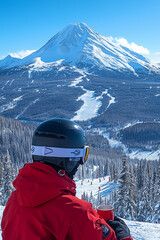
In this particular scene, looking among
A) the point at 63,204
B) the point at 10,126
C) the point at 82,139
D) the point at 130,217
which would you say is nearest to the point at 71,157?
the point at 82,139

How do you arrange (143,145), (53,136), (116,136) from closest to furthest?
(53,136)
(143,145)
(116,136)

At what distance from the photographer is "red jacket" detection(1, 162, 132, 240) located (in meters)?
2.15

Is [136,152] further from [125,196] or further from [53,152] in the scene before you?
[53,152]

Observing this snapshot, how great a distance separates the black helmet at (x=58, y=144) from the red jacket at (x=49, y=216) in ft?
1.33

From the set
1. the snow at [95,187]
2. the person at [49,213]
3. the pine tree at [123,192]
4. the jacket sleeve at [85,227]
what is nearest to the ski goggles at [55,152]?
the person at [49,213]

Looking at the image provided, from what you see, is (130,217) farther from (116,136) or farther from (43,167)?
(116,136)

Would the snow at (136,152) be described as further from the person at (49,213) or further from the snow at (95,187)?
the person at (49,213)

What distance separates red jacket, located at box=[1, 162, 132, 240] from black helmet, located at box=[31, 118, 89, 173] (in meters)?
0.40

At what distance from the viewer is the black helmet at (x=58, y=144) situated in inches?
106

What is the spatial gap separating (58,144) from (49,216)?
828mm

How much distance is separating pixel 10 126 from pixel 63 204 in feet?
399

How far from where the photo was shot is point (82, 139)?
3.00m

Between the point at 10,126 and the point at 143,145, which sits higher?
the point at 10,126

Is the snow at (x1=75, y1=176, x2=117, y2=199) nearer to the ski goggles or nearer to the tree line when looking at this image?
the tree line
